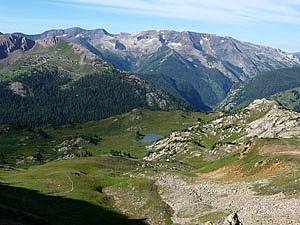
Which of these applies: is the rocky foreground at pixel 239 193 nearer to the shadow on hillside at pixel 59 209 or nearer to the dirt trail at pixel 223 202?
the dirt trail at pixel 223 202

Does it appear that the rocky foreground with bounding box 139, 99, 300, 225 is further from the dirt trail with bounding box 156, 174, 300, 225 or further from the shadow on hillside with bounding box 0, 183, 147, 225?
the shadow on hillside with bounding box 0, 183, 147, 225

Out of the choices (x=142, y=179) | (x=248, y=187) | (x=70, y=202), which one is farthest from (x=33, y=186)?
(x=248, y=187)

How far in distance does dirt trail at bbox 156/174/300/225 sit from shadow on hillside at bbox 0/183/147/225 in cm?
1146

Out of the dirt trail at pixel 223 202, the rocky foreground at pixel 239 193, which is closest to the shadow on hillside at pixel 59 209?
the dirt trail at pixel 223 202

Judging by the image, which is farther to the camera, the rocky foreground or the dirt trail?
the rocky foreground

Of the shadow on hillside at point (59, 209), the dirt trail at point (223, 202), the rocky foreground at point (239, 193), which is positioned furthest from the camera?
the shadow on hillside at point (59, 209)

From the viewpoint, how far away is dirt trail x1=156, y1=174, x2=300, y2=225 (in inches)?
3078

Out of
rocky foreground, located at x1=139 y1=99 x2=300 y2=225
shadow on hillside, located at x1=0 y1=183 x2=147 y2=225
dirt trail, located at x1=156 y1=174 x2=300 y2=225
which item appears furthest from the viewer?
shadow on hillside, located at x1=0 y1=183 x2=147 y2=225

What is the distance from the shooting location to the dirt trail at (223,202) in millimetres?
Result: 78188

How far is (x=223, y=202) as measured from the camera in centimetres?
9700

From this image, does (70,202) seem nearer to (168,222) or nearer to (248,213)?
(168,222)

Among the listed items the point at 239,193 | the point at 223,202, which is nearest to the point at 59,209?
the point at 223,202

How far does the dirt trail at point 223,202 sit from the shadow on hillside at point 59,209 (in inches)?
451

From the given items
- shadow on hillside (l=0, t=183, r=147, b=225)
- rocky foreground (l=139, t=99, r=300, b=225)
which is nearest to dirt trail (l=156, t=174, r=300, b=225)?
rocky foreground (l=139, t=99, r=300, b=225)
